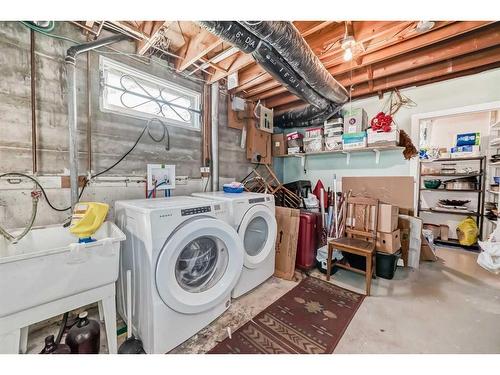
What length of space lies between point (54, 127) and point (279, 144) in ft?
A: 9.12

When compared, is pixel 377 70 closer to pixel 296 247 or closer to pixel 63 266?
pixel 296 247

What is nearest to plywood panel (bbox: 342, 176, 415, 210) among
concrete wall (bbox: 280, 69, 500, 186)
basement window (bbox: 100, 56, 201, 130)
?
concrete wall (bbox: 280, 69, 500, 186)

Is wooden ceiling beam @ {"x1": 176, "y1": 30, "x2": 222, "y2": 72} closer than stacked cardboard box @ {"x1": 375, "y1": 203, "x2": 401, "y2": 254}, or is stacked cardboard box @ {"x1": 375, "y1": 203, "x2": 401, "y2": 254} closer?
wooden ceiling beam @ {"x1": 176, "y1": 30, "x2": 222, "y2": 72}

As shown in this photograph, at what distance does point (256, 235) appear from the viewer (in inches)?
84.7

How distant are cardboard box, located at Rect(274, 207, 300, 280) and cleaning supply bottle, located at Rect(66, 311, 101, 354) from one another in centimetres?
165

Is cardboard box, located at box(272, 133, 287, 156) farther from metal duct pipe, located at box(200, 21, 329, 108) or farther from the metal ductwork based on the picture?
metal duct pipe, located at box(200, 21, 329, 108)

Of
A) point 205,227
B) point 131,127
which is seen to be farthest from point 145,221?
point 131,127

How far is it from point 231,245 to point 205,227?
0.31m

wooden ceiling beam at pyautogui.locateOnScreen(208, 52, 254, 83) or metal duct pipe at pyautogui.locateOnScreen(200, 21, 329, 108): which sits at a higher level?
wooden ceiling beam at pyautogui.locateOnScreen(208, 52, 254, 83)

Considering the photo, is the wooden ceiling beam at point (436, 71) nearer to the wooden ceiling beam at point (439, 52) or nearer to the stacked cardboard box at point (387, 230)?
the wooden ceiling beam at point (439, 52)

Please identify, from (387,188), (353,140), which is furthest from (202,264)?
(387,188)

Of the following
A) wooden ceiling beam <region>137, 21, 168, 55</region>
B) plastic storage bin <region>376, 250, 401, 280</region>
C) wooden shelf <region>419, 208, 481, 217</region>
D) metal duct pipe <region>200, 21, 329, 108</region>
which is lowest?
plastic storage bin <region>376, 250, 401, 280</region>

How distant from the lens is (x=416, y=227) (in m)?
2.52

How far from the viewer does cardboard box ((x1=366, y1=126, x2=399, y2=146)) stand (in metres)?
2.46
